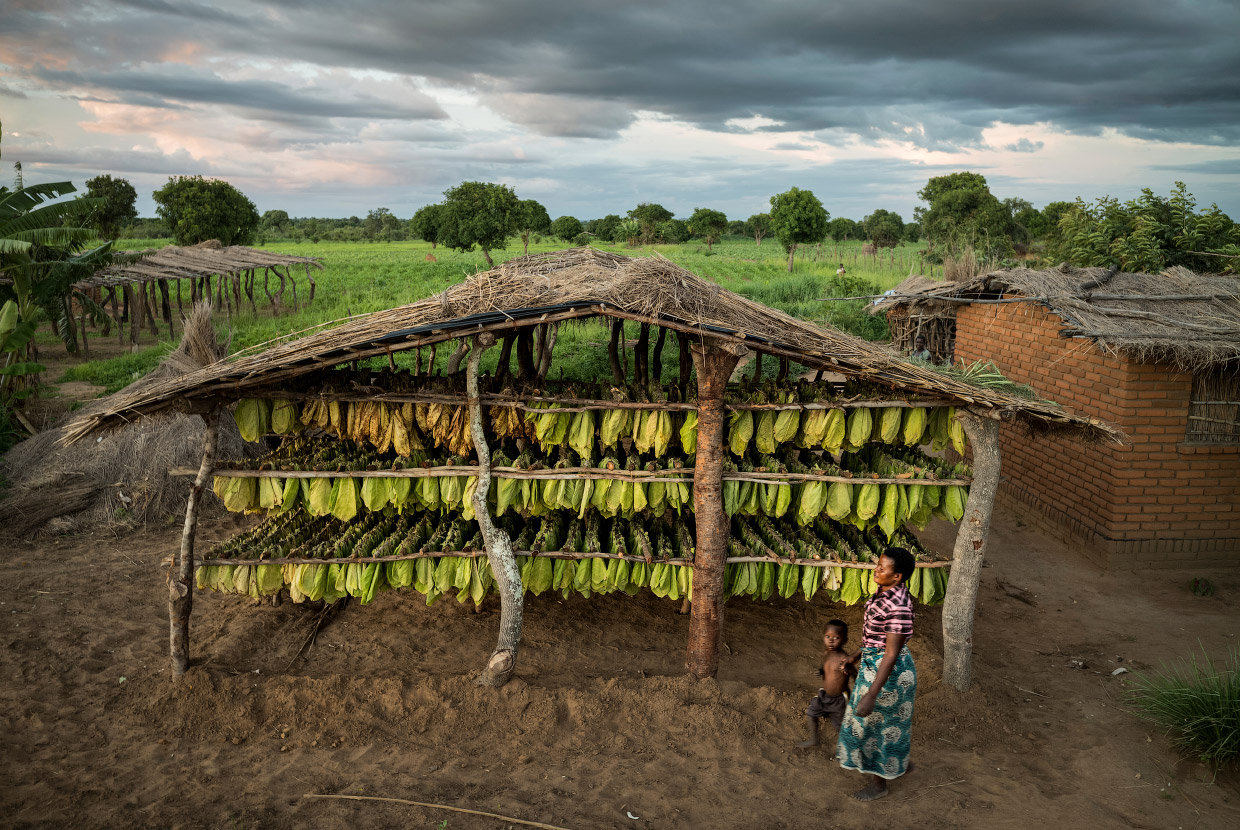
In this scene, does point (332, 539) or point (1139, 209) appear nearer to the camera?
point (332, 539)

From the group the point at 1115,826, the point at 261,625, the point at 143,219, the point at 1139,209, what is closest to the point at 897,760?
the point at 1115,826

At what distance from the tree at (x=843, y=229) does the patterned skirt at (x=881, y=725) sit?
54611mm

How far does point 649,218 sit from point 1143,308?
51.2 m

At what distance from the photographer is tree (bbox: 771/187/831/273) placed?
30.7 meters

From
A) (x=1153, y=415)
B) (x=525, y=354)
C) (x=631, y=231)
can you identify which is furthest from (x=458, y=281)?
(x=631, y=231)

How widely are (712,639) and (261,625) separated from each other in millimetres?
3781

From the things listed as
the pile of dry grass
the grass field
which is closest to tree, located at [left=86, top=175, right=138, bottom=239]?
the grass field

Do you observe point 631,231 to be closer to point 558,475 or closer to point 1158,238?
point 1158,238

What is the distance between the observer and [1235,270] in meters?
11.3

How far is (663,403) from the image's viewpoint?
5.22 meters

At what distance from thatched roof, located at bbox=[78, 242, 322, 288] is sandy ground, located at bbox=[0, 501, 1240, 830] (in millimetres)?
11517

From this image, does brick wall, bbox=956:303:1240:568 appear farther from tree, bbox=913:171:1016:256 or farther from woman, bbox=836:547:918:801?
tree, bbox=913:171:1016:256

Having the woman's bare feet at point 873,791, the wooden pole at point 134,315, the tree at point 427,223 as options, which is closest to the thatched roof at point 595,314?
the woman's bare feet at point 873,791

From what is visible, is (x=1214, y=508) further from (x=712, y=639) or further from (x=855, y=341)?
(x=712, y=639)
